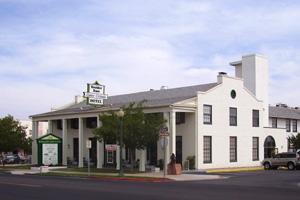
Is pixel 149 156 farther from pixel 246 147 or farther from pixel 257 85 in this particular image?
pixel 257 85

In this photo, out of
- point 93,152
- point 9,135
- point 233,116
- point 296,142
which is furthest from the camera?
point 296,142

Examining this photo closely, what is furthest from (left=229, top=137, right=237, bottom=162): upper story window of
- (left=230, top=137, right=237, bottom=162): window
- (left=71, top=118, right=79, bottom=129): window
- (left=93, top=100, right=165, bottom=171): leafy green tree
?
(left=71, top=118, right=79, bottom=129): window

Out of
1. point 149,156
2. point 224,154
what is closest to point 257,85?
Answer: point 224,154

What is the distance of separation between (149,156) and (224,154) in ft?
22.4

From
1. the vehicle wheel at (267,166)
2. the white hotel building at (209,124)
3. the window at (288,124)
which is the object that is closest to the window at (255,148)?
the white hotel building at (209,124)

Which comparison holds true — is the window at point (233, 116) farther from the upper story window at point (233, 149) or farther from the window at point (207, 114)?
the window at point (207, 114)

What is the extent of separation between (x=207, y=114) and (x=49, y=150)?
16.3 meters

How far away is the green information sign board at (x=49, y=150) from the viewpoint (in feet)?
136

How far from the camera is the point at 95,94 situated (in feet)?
132

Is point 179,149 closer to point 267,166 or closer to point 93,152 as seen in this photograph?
point 267,166

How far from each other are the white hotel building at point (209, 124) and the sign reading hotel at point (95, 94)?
0.78 m

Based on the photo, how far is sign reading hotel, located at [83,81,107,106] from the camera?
3956 centimetres

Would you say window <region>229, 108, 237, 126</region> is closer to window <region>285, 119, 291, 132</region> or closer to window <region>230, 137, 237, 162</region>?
window <region>230, 137, 237, 162</region>

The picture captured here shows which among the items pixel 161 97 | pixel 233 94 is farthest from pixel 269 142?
pixel 161 97
